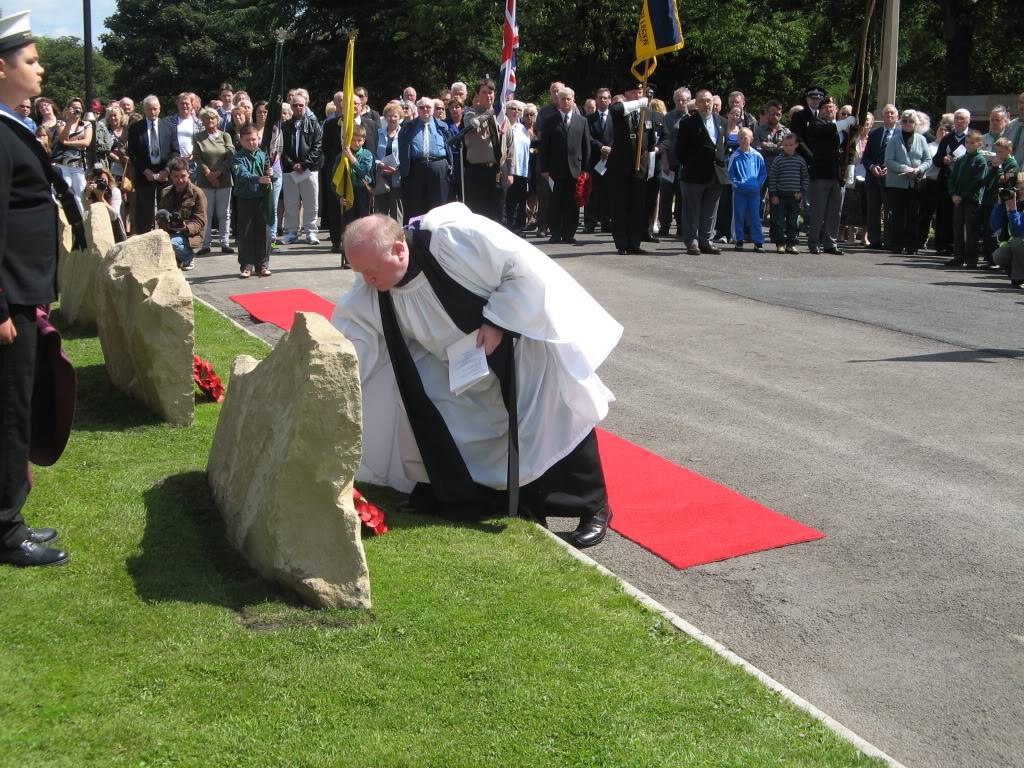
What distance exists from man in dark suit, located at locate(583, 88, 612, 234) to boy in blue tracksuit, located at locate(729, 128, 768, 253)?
202 centimetres

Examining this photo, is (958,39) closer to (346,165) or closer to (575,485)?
(346,165)

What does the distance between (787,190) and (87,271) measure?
10.5m

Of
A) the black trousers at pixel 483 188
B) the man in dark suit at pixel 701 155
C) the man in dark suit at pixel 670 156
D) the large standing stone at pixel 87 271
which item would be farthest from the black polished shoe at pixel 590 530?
the black trousers at pixel 483 188

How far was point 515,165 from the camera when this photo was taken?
57.8 feet

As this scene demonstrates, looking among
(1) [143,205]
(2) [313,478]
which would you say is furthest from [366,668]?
(1) [143,205]

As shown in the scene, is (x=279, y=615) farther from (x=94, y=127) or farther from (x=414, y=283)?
(x=94, y=127)

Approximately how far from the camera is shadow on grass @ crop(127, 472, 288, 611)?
473 cm

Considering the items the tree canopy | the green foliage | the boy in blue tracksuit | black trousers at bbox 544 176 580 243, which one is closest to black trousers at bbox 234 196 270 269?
black trousers at bbox 544 176 580 243

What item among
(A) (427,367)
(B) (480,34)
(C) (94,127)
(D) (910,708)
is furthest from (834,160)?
(B) (480,34)

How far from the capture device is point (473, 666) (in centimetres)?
427

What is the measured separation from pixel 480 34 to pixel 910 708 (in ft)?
118

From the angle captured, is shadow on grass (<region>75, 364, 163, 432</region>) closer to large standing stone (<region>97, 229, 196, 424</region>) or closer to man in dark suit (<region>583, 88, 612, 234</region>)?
large standing stone (<region>97, 229, 196, 424</region>)

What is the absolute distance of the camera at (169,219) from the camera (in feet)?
43.9

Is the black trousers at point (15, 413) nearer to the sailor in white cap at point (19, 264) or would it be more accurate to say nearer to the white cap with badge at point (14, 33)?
the sailor in white cap at point (19, 264)
